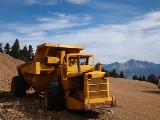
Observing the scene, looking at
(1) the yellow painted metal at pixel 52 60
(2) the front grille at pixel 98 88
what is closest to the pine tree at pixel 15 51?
(1) the yellow painted metal at pixel 52 60

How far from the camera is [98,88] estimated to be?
12133mm

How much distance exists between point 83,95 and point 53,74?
3.42 m

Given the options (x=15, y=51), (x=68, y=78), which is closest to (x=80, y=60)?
(x=68, y=78)

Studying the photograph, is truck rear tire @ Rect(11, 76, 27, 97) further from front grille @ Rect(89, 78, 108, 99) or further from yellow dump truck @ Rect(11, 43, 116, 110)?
front grille @ Rect(89, 78, 108, 99)

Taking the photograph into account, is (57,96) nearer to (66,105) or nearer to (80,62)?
(66,105)

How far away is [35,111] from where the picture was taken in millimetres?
13461

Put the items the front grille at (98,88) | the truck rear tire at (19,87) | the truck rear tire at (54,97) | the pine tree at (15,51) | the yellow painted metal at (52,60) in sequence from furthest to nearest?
the pine tree at (15,51), the truck rear tire at (19,87), the yellow painted metal at (52,60), the truck rear tire at (54,97), the front grille at (98,88)

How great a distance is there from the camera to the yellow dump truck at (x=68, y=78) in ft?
39.3

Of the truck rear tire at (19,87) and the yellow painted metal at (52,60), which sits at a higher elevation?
the yellow painted metal at (52,60)

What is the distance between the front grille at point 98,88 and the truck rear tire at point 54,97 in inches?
71.6

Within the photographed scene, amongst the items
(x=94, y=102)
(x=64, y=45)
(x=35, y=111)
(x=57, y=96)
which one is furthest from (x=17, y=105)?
(x=94, y=102)

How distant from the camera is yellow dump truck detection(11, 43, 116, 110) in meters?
12.0

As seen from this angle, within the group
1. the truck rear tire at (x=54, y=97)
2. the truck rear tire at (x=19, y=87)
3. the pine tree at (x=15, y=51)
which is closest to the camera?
the truck rear tire at (x=54, y=97)

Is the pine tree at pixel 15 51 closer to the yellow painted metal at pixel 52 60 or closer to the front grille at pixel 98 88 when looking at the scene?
the yellow painted metal at pixel 52 60
